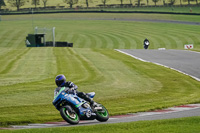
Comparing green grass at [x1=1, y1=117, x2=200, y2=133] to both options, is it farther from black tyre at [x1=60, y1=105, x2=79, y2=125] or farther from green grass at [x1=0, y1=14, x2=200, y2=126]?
green grass at [x1=0, y1=14, x2=200, y2=126]

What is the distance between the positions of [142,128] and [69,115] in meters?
2.29

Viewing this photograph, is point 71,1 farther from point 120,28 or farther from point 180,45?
point 180,45

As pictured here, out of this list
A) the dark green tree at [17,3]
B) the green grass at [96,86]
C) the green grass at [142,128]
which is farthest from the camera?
the dark green tree at [17,3]

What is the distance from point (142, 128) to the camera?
1067 cm

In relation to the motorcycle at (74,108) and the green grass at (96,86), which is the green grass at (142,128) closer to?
the motorcycle at (74,108)

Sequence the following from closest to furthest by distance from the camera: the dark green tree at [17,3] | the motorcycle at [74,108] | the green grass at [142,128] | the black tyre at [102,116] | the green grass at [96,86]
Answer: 1. the green grass at [142,128]
2. the motorcycle at [74,108]
3. the black tyre at [102,116]
4. the green grass at [96,86]
5. the dark green tree at [17,3]

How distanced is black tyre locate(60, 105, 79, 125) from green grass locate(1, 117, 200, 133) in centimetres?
77

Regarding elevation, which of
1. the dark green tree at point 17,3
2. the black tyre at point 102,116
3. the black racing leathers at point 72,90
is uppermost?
the dark green tree at point 17,3

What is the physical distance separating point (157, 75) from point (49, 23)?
78.3m

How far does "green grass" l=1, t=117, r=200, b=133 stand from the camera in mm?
10341

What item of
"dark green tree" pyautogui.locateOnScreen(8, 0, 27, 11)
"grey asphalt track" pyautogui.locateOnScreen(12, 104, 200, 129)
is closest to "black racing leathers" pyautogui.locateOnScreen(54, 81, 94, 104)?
"grey asphalt track" pyautogui.locateOnScreen(12, 104, 200, 129)

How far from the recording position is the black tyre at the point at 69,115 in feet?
38.1

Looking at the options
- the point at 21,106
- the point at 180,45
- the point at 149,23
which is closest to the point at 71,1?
the point at 149,23

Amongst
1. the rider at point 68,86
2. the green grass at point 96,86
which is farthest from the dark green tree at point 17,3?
the rider at point 68,86
